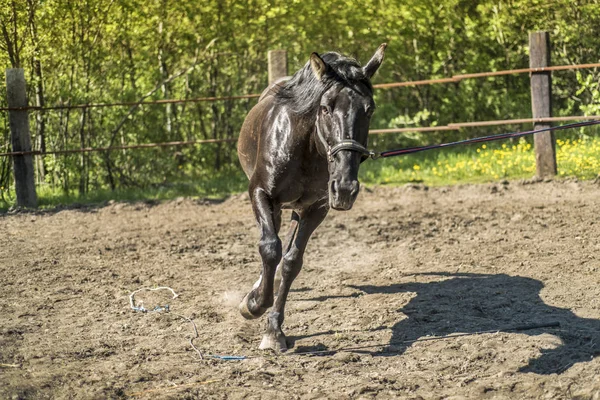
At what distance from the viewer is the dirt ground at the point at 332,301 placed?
4258mm

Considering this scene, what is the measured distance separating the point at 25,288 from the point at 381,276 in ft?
9.78

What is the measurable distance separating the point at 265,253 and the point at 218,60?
8000 mm

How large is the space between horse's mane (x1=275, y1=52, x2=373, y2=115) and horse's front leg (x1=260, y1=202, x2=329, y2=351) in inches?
30.0

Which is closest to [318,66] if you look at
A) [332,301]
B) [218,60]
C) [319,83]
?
[319,83]

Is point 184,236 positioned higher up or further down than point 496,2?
further down

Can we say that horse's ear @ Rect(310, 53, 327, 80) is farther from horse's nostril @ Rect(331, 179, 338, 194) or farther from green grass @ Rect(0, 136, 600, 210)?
green grass @ Rect(0, 136, 600, 210)

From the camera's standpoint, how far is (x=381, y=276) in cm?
674

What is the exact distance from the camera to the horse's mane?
4.54 m

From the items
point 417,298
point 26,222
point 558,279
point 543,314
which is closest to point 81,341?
point 417,298

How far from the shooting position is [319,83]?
4695 millimetres

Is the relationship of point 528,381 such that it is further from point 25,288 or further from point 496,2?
point 496,2

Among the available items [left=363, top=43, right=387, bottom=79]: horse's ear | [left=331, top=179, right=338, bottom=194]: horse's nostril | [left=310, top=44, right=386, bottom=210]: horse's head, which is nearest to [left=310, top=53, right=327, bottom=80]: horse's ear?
[left=310, top=44, right=386, bottom=210]: horse's head

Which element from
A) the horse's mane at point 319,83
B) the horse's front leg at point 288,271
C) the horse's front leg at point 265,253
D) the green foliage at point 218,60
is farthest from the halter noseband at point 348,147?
the green foliage at point 218,60

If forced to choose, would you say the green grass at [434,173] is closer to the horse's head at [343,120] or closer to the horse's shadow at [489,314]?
the horse's shadow at [489,314]
